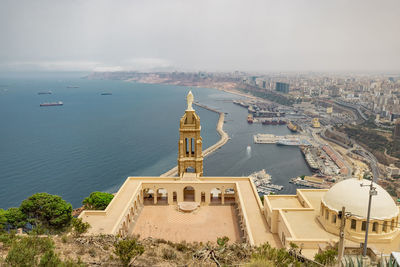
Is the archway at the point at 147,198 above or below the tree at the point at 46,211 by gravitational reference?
above

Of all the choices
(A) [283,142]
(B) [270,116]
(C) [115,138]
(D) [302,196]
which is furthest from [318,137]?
(D) [302,196]

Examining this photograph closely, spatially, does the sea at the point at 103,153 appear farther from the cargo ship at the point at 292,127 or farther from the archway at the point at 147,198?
the archway at the point at 147,198

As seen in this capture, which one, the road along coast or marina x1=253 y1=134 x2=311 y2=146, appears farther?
marina x1=253 y1=134 x2=311 y2=146

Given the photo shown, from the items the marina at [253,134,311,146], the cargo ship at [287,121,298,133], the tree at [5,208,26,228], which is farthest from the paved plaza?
the cargo ship at [287,121,298,133]

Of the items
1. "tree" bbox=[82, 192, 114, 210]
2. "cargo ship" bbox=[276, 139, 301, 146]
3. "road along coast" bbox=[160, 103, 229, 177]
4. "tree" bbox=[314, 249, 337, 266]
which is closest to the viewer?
"tree" bbox=[314, 249, 337, 266]

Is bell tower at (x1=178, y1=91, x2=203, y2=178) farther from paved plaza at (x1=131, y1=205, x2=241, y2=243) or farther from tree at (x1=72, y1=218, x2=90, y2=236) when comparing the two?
tree at (x1=72, y1=218, x2=90, y2=236)

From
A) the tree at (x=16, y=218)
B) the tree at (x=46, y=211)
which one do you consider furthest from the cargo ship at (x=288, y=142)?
the tree at (x=16, y=218)
